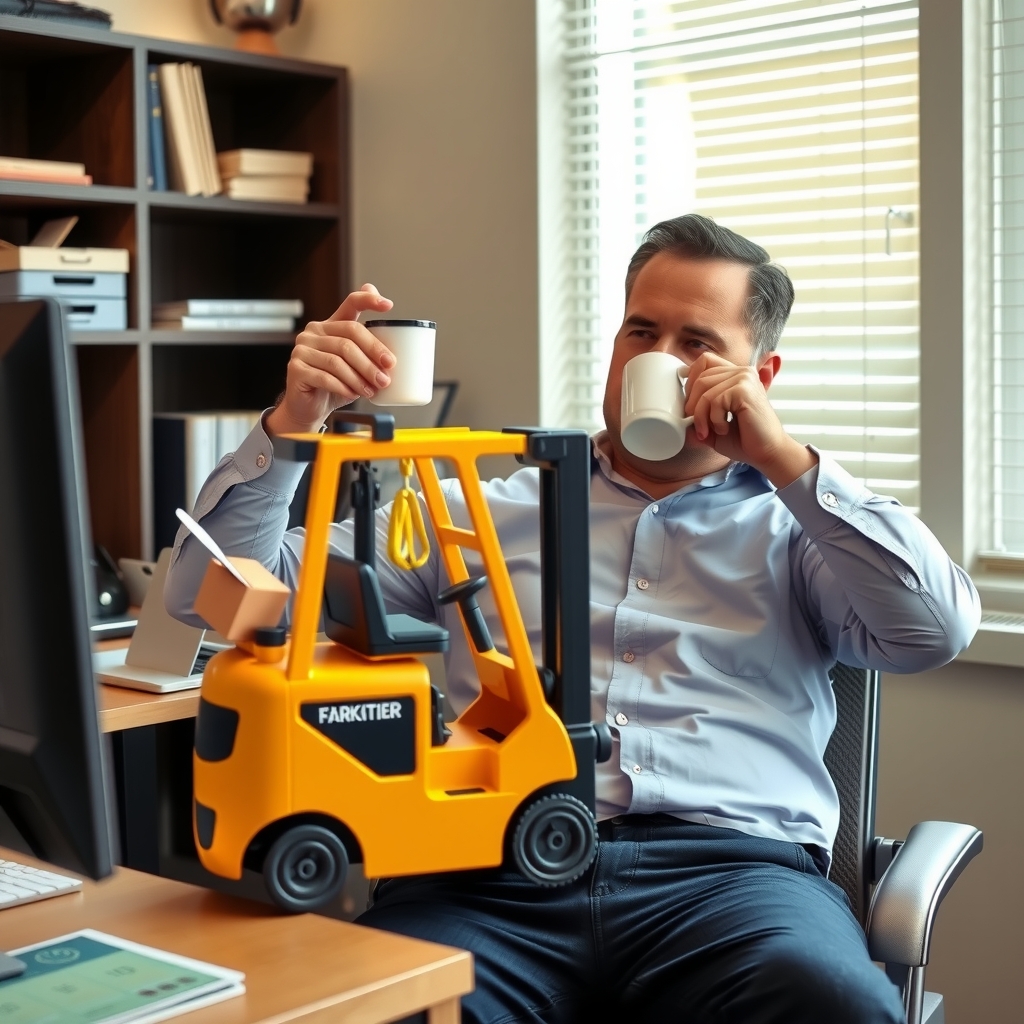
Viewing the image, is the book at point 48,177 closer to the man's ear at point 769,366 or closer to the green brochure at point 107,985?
the man's ear at point 769,366

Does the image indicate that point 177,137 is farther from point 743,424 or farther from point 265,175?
point 743,424

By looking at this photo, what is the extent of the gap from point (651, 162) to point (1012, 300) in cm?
83

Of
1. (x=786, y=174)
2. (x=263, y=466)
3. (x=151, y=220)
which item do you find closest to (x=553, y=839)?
(x=263, y=466)

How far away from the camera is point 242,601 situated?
104 cm

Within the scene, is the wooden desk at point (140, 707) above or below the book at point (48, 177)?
below

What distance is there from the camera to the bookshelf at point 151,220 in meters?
2.88

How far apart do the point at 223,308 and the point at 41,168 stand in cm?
48

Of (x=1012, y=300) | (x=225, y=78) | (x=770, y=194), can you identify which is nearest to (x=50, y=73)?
(x=225, y=78)

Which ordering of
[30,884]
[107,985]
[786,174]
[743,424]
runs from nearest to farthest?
[107,985], [30,884], [743,424], [786,174]

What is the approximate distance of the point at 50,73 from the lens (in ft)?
9.95

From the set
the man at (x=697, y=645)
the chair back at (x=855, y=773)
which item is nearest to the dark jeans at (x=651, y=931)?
the man at (x=697, y=645)

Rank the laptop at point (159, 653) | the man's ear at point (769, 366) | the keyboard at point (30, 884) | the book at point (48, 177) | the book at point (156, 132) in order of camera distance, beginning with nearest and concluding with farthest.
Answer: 1. the keyboard at point (30, 884)
2. the man's ear at point (769, 366)
3. the laptop at point (159, 653)
4. the book at point (48, 177)
5. the book at point (156, 132)

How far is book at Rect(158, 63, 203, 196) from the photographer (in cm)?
294

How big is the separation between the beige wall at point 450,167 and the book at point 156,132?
0.32 m
